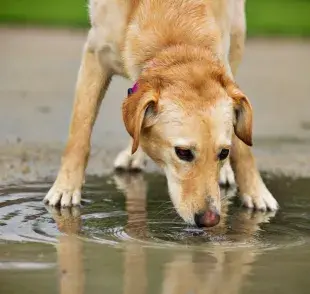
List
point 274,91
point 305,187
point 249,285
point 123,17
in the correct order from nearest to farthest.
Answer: point 249,285
point 123,17
point 305,187
point 274,91

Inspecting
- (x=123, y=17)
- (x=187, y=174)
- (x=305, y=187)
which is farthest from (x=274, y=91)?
(x=187, y=174)

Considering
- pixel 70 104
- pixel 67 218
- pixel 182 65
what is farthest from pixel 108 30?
pixel 70 104

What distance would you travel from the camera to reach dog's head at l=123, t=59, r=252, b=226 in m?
5.38

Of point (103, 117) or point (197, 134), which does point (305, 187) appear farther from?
point (103, 117)

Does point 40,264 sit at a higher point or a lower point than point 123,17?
lower

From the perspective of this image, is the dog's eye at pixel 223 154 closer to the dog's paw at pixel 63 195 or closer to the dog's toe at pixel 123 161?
the dog's paw at pixel 63 195

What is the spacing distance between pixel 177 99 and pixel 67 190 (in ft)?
4.06

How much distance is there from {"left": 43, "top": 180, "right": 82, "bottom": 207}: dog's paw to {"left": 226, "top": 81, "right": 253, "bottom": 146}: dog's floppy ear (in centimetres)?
113

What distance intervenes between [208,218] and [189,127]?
480mm

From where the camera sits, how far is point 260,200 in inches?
258

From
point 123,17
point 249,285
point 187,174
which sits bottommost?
point 249,285

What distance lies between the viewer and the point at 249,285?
4.47 m

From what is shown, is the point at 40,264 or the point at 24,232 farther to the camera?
the point at 24,232

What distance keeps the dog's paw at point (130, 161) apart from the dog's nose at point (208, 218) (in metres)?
2.23
